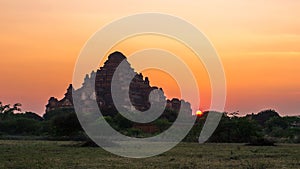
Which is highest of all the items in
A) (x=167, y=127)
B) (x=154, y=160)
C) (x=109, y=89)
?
(x=109, y=89)

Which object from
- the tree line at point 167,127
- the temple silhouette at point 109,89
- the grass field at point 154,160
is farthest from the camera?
the temple silhouette at point 109,89

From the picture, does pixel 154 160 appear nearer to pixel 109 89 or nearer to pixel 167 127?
pixel 167 127

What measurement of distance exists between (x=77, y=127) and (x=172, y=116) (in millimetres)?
47510

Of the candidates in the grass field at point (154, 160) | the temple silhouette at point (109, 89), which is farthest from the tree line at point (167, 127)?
the temple silhouette at point (109, 89)

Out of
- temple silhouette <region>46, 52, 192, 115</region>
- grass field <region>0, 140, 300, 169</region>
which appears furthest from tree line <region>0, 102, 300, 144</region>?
temple silhouette <region>46, 52, 192, 115</region>

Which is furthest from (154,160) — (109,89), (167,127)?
(109,89)

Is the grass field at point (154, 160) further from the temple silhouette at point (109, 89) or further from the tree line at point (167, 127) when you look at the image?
the temple silhouette at point (109, 89)

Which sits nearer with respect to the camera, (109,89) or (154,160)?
(154,160)

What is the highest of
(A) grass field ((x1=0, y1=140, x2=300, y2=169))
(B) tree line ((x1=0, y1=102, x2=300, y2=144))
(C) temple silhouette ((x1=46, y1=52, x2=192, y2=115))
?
(C) temple silhouette ((x1=46, y1=52, x2=192, y2=115))

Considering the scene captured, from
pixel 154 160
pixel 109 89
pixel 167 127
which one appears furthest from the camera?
pixel 109 89

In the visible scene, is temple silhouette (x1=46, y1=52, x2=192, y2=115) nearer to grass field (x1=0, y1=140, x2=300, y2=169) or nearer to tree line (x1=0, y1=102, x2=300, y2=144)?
tree line (x1=0, y1=102, x2=300, y2=144)

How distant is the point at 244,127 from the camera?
7869cm

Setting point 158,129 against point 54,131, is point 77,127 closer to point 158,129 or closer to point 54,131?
point 54,131

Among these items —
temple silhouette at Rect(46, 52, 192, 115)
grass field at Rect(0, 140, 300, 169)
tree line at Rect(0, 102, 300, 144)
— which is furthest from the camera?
temple silhouette at Rect(46, 52, 192, 115)
